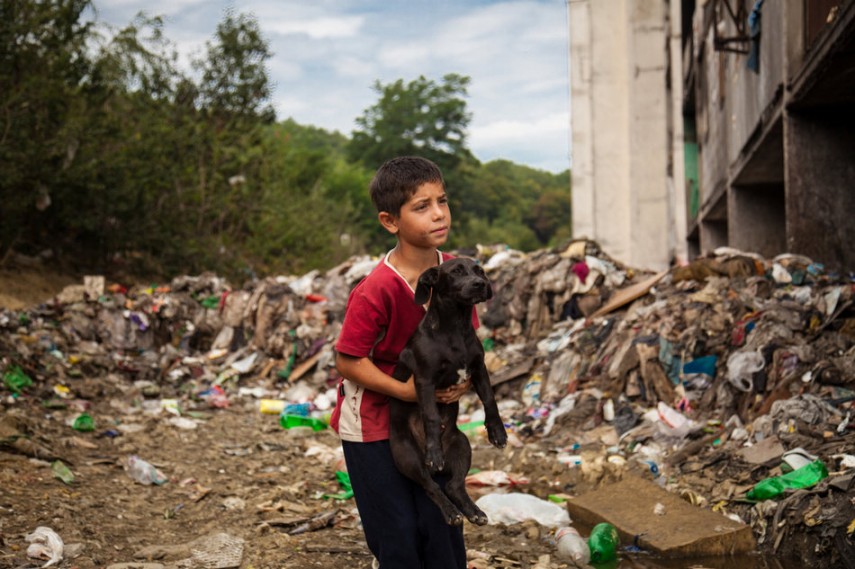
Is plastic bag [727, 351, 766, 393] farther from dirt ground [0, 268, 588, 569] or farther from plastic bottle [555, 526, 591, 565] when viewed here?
plastic bottle [555, 526, 591, 565]

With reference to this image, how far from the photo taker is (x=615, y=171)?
16.9 meters

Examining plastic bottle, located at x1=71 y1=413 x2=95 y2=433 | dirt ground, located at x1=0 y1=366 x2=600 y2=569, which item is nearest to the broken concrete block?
dirt ground, located at x1=0 y1=366 x2=600 y2=569

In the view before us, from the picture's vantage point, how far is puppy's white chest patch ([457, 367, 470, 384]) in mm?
2287

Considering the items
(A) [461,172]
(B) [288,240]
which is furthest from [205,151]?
(A) [461,172]

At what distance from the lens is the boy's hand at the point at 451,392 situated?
2303 millimetres

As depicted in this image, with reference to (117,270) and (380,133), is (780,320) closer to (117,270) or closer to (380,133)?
(117,270)

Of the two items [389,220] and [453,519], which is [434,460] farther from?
[389,220]

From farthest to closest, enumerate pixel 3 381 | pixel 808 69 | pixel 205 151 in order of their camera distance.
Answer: pixel 205 151 < pixel 3 381 < pixel 808 69

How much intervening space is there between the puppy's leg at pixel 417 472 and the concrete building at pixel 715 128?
395 cm

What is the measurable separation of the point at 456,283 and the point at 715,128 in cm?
1121

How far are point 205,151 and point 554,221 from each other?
5560 centimetres

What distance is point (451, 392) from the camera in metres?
2.32

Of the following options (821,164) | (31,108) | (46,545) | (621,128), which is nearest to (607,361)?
(821,164)

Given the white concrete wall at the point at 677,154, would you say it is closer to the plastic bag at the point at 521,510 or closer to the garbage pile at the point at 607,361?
the garbage pile at the point at 607,361
